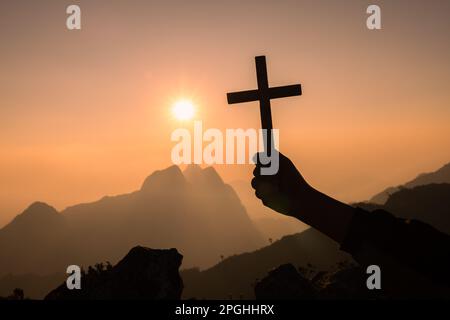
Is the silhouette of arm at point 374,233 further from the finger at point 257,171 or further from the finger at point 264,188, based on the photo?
the finger at point 257,171

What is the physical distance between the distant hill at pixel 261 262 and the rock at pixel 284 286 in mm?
60024

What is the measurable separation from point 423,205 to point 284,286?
277 feet

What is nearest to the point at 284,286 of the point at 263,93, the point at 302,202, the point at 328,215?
the point at 263,93

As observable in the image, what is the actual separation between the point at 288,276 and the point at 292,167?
1936 centimetres

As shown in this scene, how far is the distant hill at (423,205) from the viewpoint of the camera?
85.9m

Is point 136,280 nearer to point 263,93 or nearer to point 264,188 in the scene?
point 263,93

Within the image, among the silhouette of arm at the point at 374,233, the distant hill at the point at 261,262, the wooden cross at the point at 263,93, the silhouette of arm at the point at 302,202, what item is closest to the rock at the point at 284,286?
the wooden cross at the point at 263,93

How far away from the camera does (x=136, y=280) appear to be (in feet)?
58.0

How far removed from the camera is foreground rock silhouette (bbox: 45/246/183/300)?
667 inches

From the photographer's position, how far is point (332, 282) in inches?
903

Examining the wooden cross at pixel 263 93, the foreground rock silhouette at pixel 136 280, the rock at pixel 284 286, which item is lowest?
the rock at pixel 284 286

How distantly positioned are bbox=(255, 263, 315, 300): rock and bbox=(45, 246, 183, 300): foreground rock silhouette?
560 centimetres
